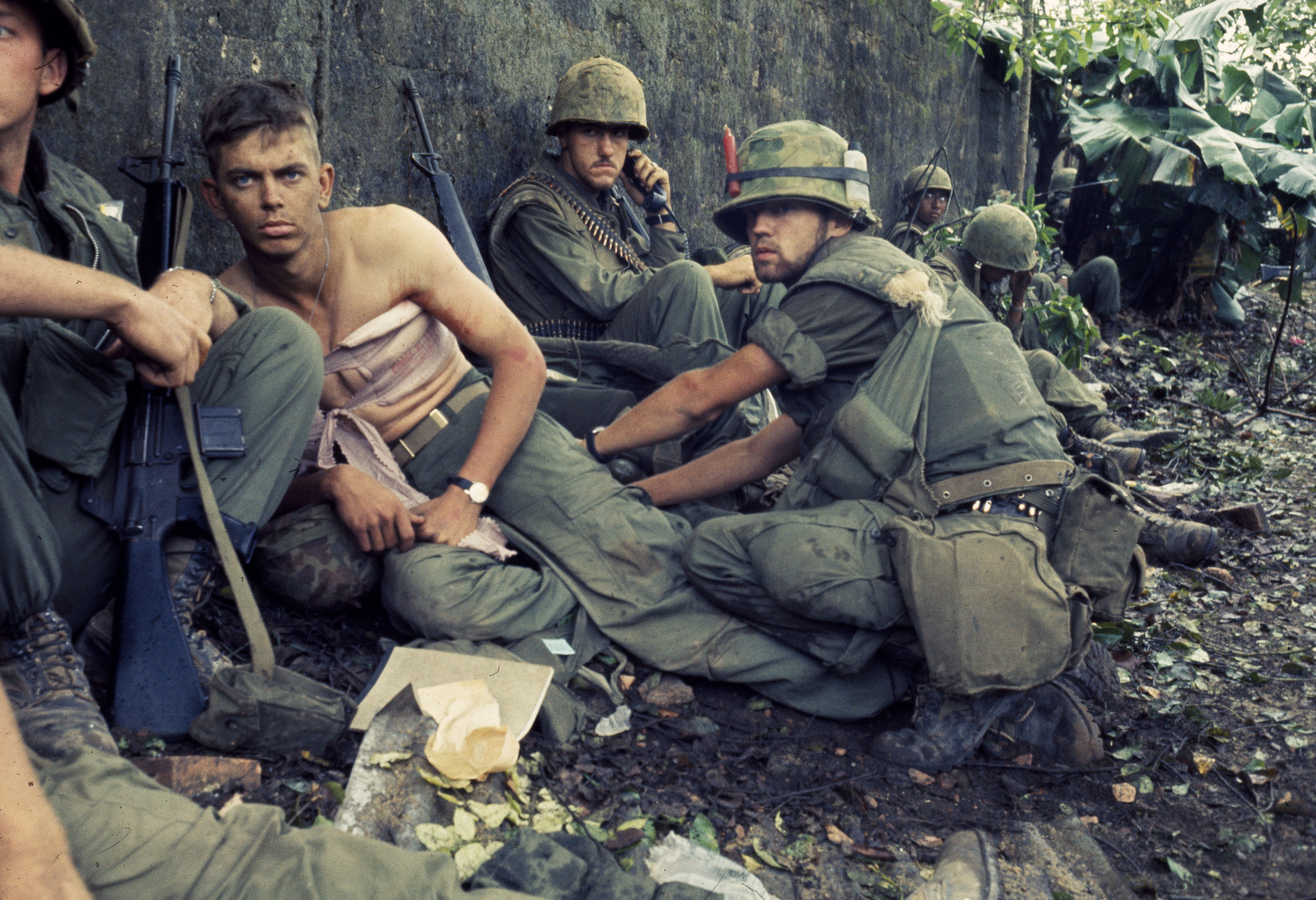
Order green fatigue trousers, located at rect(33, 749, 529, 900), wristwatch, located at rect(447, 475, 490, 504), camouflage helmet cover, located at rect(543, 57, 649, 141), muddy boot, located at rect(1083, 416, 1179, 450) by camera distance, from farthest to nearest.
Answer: muddy boot, located at rect(1083, 416, 1179, 450)
camouflage helmet cover, located at rect(543, 57, 649, 141)
wristwatch, located at rect(447, 475, 490, 504)
green fatigue trousers, located at rect(33, 749, 529, 900)

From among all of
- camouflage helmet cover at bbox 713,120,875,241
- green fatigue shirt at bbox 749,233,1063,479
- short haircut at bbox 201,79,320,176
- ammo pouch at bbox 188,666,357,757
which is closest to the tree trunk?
camouflage helmet cover at bbox 713,120,875,241

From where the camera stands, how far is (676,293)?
13.6 feet

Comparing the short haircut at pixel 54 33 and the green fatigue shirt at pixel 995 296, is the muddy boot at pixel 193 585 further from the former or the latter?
the green fatigue shirt at pixel 995 296

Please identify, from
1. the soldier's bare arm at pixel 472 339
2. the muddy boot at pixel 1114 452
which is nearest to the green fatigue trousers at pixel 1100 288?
the muddy boot at pixel 1114 452

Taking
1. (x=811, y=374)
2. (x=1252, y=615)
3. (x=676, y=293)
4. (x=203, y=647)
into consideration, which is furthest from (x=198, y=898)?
(x=1252, y=615)

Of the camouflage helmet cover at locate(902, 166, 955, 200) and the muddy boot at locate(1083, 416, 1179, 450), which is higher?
the camouflage helmet cover at locate(902, 166, 955, 200)

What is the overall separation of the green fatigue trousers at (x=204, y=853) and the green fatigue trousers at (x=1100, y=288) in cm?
975

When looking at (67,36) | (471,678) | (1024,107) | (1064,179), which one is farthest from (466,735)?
(1064,179)

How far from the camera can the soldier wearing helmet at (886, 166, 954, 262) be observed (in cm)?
731

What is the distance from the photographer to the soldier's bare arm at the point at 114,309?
1812mm

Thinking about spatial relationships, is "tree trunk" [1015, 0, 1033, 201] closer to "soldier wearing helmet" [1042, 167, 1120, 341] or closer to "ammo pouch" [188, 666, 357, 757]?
"soldier wearing helmet" [1042, 167, 1120, 341]

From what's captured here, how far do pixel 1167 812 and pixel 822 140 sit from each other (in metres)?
2.05

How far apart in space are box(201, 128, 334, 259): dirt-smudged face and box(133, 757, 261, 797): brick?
1355mm

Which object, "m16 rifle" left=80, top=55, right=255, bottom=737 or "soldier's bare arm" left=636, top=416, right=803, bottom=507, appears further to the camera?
"soldier's bare arm" left=636, top=416, right=803, bottom=507
